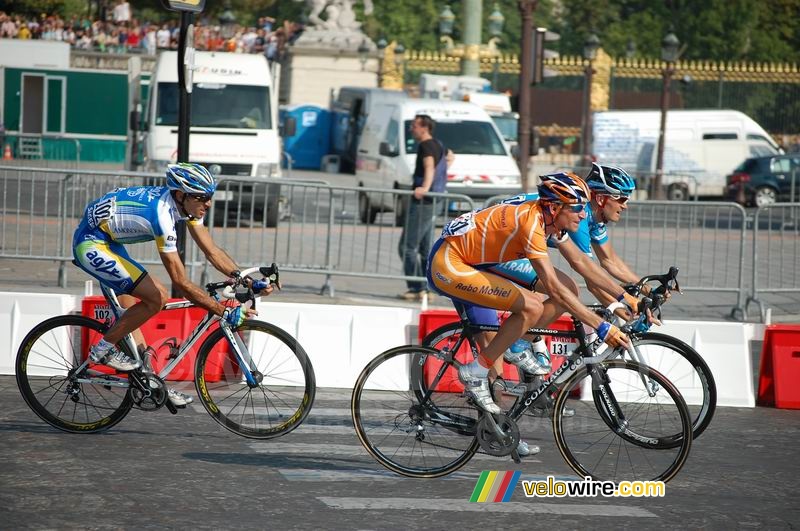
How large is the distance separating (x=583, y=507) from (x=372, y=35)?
2458 inches

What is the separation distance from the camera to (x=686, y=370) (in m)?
7.45

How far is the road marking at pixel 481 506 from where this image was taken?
21.0 ft

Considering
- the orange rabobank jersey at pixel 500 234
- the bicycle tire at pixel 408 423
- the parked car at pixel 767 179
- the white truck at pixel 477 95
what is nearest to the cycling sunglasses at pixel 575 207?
the orange rabobank jersey at pixel 500 234

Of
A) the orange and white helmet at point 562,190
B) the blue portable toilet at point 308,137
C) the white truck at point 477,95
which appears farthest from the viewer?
the blue portable toilet at point 308,137

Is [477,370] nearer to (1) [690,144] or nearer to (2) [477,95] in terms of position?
(2) [477,95]

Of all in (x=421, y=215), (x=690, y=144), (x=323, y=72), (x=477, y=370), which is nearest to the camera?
(x=477, y=370)

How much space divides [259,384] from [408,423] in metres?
1.00

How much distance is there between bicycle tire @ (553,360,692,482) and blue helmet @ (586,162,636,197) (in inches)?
51.5

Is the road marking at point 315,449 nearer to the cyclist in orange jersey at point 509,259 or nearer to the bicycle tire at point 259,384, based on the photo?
the bicycle tire at point 259,384

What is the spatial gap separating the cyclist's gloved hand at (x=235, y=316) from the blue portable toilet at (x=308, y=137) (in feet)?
109

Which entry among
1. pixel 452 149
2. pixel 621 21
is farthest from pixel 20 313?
pixel 621 21

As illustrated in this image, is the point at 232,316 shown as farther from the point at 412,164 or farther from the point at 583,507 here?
the point at 412,164

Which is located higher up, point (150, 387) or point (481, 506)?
point (150, 387)

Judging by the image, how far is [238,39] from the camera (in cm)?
4875
